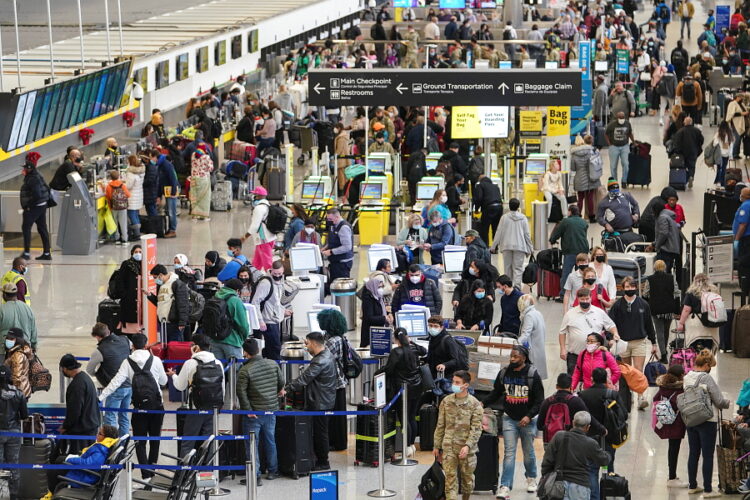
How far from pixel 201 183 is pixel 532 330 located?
39.0 feet

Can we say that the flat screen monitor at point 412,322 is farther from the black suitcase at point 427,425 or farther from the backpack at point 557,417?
the backpack at point 557,417

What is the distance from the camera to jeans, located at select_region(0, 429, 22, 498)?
1365 cm

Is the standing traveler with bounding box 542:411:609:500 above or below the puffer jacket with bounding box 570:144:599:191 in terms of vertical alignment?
below

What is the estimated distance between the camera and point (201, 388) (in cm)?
1407

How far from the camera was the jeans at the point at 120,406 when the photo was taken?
47.1 ft

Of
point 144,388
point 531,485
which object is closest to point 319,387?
point 144,388

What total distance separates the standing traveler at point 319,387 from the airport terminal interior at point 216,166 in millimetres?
307

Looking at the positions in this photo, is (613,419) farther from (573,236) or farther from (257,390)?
(573,236)

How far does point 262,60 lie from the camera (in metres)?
46.6

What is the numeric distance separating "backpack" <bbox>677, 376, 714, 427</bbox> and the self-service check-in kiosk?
41.1ft

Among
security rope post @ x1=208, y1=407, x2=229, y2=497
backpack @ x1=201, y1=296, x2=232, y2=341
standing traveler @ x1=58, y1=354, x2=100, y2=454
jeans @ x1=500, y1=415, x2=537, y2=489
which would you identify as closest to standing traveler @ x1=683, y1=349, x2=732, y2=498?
jeans @ x1=500, y1=415, x2=537, y2=489

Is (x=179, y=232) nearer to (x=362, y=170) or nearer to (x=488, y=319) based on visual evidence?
(x=362, y=170)

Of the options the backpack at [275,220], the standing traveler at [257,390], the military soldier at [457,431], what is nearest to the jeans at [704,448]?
the military soldier at [457,431]

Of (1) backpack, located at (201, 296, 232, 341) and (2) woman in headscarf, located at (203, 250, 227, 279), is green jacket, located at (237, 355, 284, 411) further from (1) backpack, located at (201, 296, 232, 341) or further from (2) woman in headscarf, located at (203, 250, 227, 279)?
(2) woman in headscarf, located at (203, 250, 227, 279)
